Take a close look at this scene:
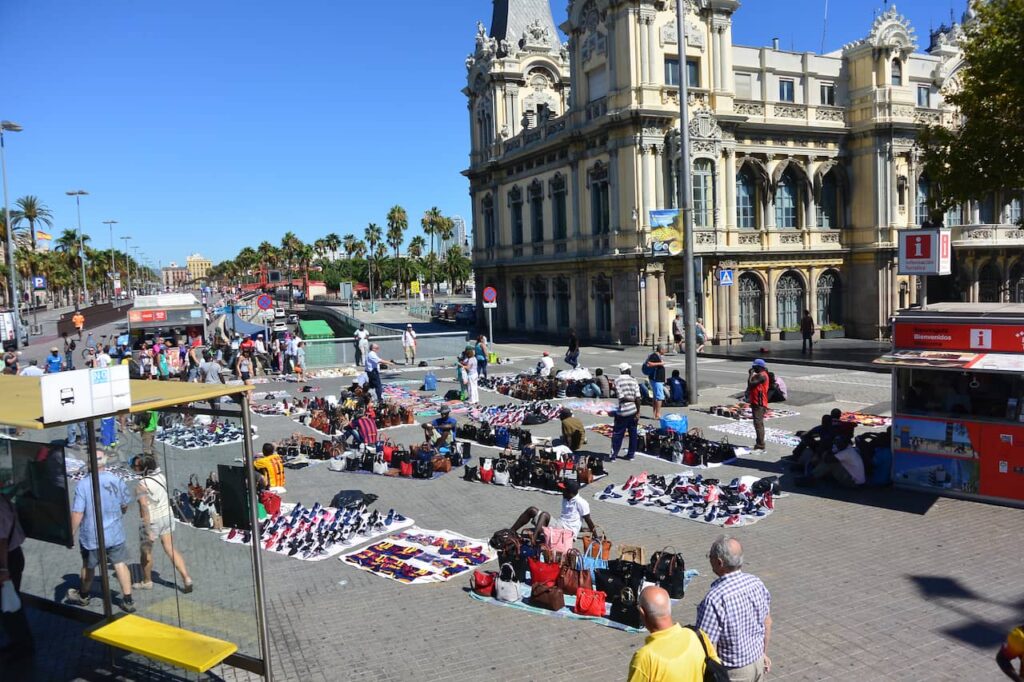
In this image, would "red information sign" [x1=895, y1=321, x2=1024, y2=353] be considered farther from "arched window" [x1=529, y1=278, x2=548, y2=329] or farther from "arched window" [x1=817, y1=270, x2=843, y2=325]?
"arched window" [x1=529, y1=278, x2=548, y2=329]

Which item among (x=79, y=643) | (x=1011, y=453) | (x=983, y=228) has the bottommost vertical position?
(x=79, y=643)

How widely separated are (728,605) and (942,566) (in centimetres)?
592

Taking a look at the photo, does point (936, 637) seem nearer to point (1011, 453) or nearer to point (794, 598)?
point (794, 598)

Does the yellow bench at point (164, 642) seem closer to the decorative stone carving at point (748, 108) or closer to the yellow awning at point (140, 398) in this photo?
the yellow awning at point (140, 398)

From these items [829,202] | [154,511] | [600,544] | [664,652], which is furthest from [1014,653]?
[829,202]

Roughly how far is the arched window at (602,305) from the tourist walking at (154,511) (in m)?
33.0

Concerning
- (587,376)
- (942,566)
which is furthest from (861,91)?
(942,566)

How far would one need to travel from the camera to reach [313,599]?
930cm

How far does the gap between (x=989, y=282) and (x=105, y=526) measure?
47.0 m

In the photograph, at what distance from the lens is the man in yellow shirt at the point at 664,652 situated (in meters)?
4.45

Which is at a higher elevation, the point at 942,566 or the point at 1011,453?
the point at 1011,453

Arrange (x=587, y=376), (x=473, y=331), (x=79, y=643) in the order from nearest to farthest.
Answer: (x=79, y=643)
(x=587, y=376)
(x=473, y=331)

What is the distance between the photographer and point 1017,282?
1697 inches

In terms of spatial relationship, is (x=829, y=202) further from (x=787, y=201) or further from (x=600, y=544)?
(x=600, y=544)
